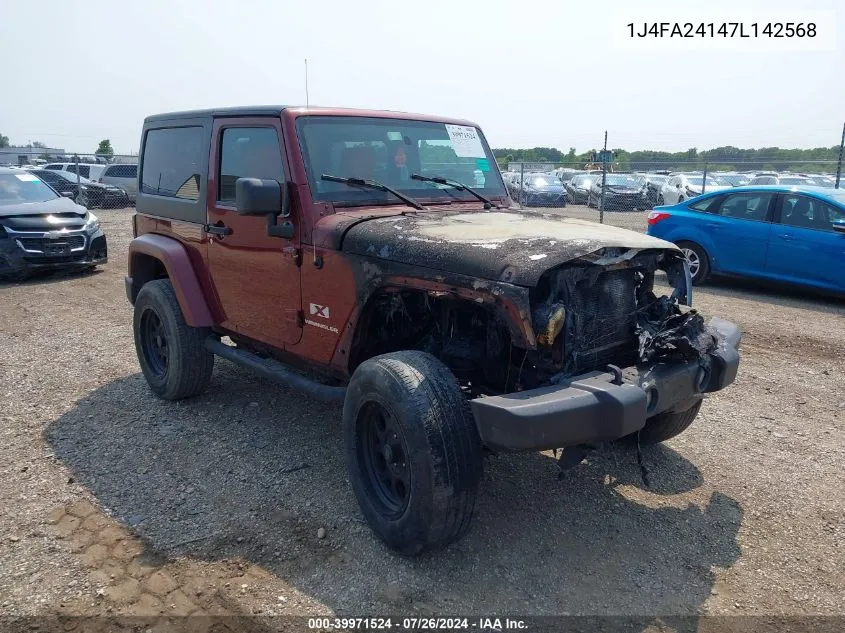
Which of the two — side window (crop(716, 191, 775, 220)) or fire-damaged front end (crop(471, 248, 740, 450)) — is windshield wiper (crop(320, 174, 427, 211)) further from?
side window (crop(716, 191, 775, 220))

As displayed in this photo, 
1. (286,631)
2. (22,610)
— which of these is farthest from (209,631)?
(22,610)

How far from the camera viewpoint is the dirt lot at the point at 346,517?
2.93m

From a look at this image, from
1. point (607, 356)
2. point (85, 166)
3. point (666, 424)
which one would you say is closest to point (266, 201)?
point (607, 356)

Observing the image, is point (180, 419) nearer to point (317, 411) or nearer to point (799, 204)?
point (317, 411)

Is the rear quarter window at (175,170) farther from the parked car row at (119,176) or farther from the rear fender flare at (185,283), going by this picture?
the parked car row at (119,176)

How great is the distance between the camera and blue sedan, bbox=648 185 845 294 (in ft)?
27.7

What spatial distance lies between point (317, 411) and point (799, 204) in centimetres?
722

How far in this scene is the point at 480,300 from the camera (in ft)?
9.81

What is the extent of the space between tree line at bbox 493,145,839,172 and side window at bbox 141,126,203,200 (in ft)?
41.7

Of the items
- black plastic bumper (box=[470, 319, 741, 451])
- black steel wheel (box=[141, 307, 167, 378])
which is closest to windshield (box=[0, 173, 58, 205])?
black steel wheel (box=[141, 307, 167, 378])

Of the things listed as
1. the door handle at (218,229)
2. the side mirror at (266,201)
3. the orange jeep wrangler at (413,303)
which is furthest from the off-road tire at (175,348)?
the side mirror at (266,201)

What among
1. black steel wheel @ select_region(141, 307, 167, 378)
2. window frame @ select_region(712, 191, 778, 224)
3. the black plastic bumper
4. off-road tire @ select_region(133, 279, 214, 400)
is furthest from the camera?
window frame @ select_region(712, 191, 778, 224)

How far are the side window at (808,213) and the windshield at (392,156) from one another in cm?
577

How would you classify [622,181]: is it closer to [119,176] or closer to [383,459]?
[119,176]
